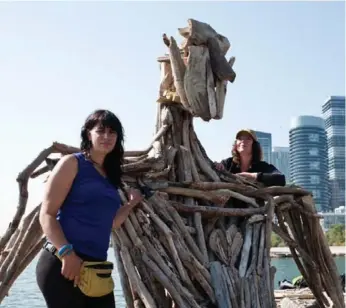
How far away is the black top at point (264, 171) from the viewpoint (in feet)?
23.8

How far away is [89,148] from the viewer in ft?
12.3

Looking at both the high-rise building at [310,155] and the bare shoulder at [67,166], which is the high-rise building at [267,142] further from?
the bare shoulder at [67,166]

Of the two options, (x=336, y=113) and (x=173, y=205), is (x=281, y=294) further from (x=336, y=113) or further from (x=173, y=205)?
(x=336, y=113)

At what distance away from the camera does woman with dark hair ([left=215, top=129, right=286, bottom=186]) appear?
7277 millimetres

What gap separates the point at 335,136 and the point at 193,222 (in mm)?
150889

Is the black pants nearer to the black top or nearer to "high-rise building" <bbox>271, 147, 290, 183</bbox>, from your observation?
the black top

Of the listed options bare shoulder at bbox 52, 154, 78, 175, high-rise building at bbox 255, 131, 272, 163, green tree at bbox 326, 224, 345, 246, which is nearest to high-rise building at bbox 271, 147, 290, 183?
high-rise building at bbox 255, 131, 272, 163

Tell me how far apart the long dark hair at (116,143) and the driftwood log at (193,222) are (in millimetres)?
1637

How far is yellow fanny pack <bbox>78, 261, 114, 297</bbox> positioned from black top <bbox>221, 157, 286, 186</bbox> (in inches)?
156

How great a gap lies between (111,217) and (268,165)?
13.8ft

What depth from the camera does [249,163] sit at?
7.54 metres

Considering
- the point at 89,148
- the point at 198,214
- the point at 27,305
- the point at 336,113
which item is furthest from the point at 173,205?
the point at 336,113

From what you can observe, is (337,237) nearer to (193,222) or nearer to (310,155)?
(310,155)

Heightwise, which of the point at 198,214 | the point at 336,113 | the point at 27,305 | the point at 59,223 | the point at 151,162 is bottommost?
the point at 27,305
